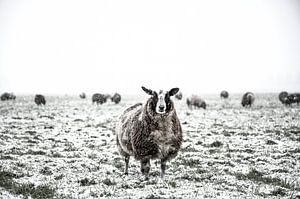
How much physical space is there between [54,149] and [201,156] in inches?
231

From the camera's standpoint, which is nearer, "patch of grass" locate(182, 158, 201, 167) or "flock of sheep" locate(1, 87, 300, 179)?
"flock of sheep" locate(1, 87, 300, 179)

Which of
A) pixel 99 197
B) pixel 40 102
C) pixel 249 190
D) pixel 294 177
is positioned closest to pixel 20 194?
pixel 99 197

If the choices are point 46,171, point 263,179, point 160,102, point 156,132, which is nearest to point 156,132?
point 156,132

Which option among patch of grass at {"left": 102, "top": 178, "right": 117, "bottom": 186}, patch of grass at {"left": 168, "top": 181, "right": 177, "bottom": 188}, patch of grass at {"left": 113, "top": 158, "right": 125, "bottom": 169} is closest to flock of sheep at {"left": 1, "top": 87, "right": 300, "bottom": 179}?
patch of grass at {"left": 168, "top": 181, "right": 177, "bottom": 188}

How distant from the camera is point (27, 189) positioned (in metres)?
7.96

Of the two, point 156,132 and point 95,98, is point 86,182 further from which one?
point 95,98

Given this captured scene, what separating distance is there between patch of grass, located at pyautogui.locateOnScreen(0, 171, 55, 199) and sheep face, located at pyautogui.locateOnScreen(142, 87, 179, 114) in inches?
127

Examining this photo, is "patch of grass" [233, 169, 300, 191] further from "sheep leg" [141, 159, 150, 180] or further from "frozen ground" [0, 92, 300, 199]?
"sheep leg" [141, 159, 150, 180]

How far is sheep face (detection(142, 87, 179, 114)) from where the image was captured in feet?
28.8

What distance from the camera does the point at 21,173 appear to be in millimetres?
9508

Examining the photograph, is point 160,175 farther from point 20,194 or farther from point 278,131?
point 278,131

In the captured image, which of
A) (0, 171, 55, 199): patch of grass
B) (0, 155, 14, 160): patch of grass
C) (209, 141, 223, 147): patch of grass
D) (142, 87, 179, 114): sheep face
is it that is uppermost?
(142, 87, 179, 114): sheep face

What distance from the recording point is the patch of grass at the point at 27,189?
7.59 m

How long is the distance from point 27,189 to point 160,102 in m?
3.81
